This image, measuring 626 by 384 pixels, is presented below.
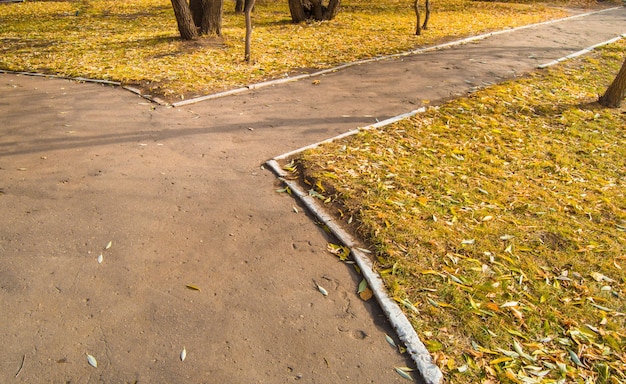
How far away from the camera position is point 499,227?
4.74m

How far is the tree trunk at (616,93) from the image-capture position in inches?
315

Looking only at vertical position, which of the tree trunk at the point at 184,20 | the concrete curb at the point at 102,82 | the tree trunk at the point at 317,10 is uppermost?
the tree trunk at the point at 317,10

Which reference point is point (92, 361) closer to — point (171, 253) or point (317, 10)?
point (171, 253)

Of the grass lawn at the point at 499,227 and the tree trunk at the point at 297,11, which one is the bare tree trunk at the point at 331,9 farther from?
Answer: the grass lawn at the point at 499,227

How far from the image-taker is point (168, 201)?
5027 mm

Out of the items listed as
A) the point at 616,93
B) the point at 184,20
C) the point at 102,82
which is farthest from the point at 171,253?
the point at 184,20

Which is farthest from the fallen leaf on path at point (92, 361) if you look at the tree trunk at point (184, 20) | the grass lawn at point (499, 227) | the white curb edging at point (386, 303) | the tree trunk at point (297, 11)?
the tree trunk at point (297, 11)

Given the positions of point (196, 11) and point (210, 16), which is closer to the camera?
point (210, 16)

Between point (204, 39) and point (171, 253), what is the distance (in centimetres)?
933

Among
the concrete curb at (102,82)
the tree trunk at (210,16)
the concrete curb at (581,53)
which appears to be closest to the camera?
the concrete curb at (102,82)

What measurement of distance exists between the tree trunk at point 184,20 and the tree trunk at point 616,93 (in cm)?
978

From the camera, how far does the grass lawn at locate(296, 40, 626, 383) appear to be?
3395 millimetres

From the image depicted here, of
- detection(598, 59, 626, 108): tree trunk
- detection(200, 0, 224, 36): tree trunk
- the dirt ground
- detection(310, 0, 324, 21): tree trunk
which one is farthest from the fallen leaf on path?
detection(310, 0, 324, 21): tree trunk

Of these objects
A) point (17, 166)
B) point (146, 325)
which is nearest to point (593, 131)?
point (146, 325)
